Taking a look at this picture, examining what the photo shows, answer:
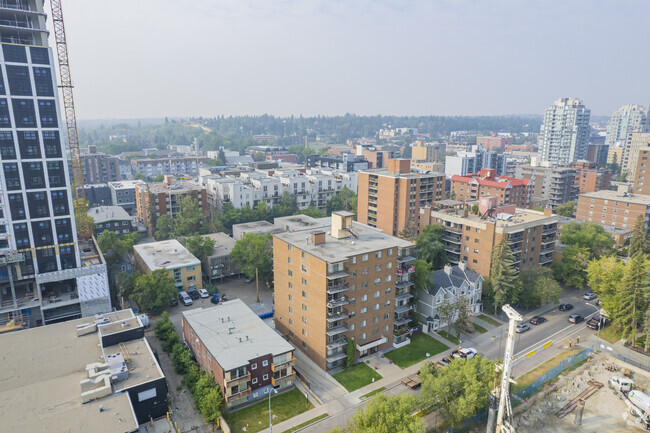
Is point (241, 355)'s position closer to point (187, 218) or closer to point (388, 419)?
point (388, 419)

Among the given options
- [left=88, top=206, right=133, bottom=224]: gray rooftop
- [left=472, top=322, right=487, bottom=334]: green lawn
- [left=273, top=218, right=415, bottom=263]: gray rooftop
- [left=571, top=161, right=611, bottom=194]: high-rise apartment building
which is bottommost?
[left=472, top=322, right=487, bottom=334]: green lawn

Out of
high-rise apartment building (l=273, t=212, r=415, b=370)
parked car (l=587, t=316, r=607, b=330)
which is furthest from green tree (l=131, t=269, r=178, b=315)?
parked car (l=587, t=316, r=607, b=330)

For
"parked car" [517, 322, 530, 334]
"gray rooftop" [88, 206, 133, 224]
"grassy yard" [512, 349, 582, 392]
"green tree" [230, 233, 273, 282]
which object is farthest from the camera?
"gray rooftop" [88, 206, 133, 224]

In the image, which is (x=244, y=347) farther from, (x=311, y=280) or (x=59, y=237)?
(x=59, y=237)

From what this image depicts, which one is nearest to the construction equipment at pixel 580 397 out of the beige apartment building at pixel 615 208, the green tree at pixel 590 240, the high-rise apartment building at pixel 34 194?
the green tree at pixel 590 240

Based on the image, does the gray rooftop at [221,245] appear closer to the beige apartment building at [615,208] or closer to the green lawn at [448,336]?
the green lawn at [448,336]

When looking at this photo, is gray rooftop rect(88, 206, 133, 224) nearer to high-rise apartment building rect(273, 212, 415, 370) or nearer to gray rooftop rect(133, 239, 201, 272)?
gray rooftop rect(133, 239, 201, 272)

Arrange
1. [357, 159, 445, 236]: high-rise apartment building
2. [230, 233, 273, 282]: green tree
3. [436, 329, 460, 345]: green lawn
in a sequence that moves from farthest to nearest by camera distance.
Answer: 1. [357, 159, 445, 236]: high-rise apartment building
2. [230, 233, 273, 282]: green tree
3. [436, 329, 460, 345]: green lawn
